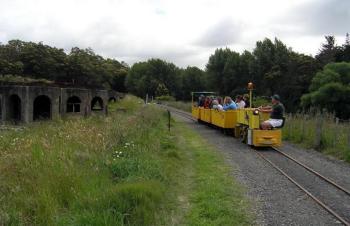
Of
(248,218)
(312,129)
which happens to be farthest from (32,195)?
(312,129)

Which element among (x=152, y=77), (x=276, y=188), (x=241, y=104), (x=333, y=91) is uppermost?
(x=152, y=77)

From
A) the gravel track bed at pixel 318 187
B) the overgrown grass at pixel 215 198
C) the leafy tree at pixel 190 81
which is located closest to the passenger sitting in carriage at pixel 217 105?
the gravel track bed at pixel 318 187

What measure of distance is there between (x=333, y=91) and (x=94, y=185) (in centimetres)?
6215

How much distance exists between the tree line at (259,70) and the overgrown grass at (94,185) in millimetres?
56156

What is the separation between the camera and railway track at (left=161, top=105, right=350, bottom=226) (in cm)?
886

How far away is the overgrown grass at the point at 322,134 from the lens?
1639 cm

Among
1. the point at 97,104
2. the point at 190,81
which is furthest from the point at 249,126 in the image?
the point at 190,81

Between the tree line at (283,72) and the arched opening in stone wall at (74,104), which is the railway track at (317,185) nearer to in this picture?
the arched opening in stone wall at (74,104)

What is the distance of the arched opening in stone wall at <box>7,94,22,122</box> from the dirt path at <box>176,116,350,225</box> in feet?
117

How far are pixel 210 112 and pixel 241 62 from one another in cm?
6584

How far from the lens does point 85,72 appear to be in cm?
10081

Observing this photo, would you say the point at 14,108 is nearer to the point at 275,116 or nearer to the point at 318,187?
the point at 275,116

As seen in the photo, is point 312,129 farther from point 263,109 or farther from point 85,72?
point 85,72

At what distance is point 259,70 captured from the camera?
86250mm
